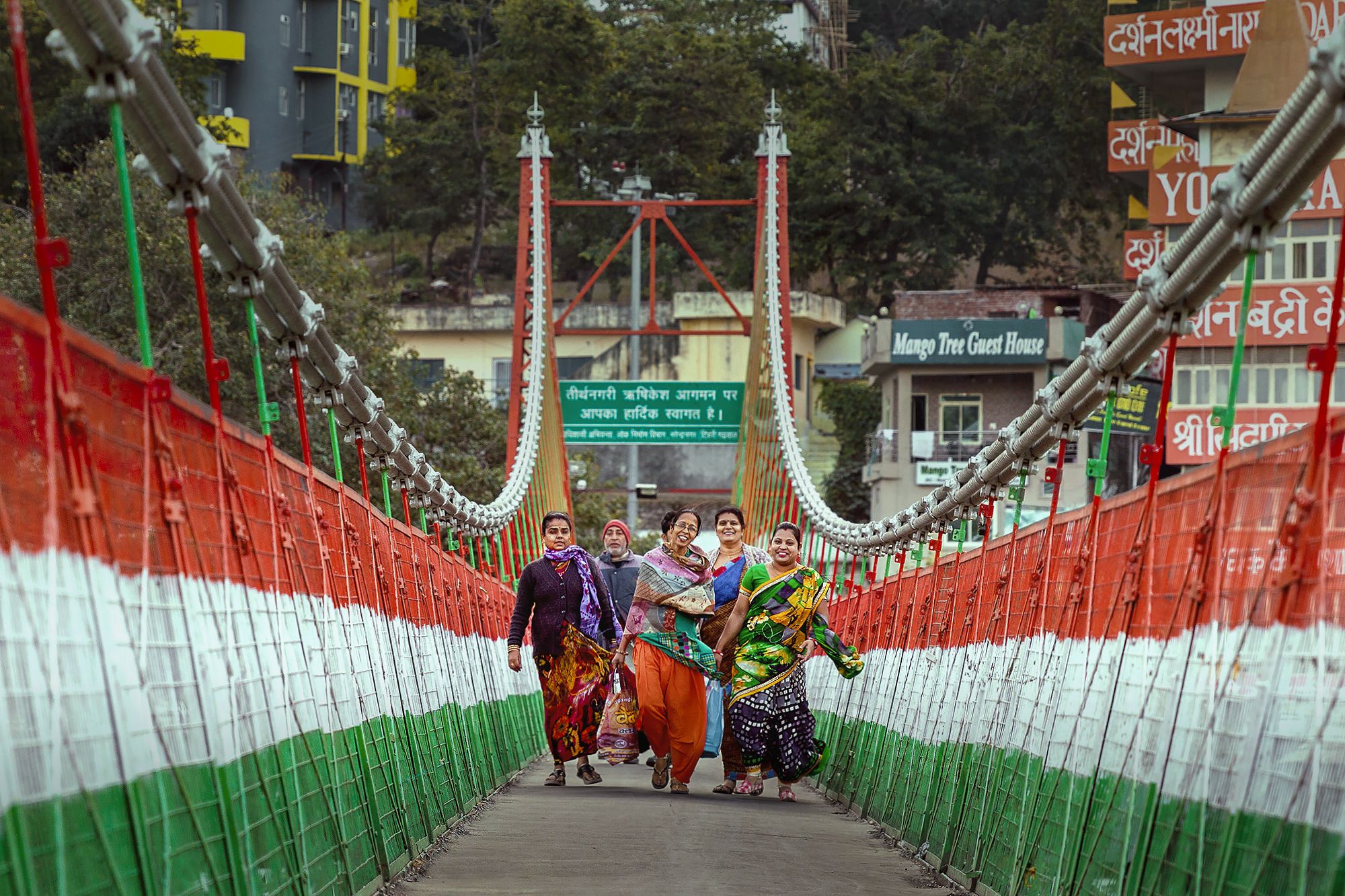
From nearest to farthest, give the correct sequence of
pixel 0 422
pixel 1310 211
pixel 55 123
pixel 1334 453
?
1. pixel 0 422
2. pixel 1334 453
3. pixel 1310 211
4. pixel 55 123

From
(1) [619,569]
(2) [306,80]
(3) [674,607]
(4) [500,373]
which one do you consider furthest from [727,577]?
(2) [306,80]

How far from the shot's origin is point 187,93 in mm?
49094

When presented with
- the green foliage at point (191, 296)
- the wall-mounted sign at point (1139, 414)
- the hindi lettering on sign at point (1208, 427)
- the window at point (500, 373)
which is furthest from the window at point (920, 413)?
the green foliage at point (191, 296)

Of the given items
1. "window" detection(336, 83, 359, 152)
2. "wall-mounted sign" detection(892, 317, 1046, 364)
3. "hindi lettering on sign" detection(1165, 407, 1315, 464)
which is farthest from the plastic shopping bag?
"window" detection(336, 83, 359, 152)

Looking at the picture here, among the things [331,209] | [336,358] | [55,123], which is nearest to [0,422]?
[336,358]

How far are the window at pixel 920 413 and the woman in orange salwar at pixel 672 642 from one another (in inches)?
1496

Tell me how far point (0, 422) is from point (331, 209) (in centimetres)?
5791

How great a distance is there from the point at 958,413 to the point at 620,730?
38.2 meters

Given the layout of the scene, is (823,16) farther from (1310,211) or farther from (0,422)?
(0,422)

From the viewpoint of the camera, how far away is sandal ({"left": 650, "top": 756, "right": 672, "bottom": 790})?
10484 mm

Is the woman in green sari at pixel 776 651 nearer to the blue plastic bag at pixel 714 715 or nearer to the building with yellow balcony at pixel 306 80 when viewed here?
the blue plastic bag at pixel 714 715

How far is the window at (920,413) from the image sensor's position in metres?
48.3

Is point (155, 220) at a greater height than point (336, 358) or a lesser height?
greater

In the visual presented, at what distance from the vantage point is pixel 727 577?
420 inches
